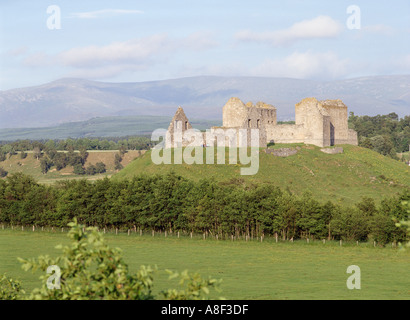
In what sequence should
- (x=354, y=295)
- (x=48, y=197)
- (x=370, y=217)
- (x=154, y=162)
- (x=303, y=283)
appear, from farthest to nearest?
(x=154, y=162) → (x=48, y=197) → (x=370, y=217) → (x=303, y=283) → (x=354, y=295)

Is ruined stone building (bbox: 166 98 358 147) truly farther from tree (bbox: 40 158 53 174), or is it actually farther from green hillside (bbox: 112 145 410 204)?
tree (bbox: 40 158 53 174)

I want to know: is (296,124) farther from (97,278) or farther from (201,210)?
(97,278)

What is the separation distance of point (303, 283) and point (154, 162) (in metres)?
54.4

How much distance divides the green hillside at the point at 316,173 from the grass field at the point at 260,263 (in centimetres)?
1927

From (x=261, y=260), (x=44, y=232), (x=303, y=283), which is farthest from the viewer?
(x=44, y=232)

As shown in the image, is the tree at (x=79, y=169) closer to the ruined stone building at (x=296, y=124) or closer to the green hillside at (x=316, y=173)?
the ruined stone building at (x=296, y=124)

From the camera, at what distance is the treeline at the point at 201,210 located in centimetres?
6562

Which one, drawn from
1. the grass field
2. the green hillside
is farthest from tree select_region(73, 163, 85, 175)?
the grass field

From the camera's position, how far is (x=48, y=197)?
80625 millimetres

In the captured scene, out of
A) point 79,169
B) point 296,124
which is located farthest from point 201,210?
point 79,169

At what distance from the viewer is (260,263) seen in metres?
50.5

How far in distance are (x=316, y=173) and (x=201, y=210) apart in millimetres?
28559
